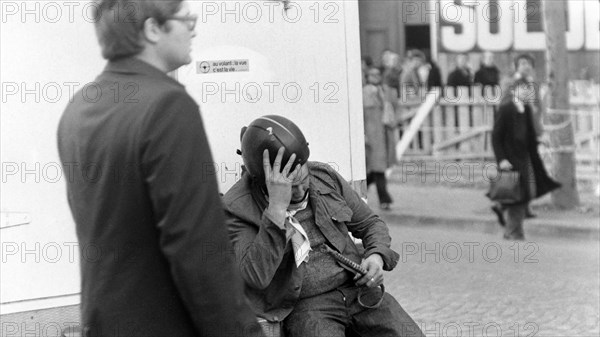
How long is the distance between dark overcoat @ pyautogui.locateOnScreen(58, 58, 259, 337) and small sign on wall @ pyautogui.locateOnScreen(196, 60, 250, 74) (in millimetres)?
1897

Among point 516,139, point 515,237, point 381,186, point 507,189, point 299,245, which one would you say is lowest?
point 515,237

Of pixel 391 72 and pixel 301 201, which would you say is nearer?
pixel 301 201

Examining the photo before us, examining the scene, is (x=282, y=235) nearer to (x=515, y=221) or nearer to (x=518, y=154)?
(x=515, y=221)

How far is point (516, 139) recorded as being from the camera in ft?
33.4

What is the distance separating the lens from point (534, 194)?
34.4ft

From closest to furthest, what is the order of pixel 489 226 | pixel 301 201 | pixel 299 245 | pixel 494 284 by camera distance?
pixel 299 245 < pixel 301 201 < pixel 494 284 < pixel 489 226

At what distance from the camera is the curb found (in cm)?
1002

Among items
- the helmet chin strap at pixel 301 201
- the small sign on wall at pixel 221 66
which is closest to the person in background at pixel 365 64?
the small sign on wall at pixel 221 66

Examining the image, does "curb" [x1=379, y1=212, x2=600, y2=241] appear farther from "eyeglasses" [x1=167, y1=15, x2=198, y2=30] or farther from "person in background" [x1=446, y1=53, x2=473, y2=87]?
"eyeglasses" [x1=167, y1=15, x2=198, y2=30]

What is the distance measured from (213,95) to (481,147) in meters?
7.29

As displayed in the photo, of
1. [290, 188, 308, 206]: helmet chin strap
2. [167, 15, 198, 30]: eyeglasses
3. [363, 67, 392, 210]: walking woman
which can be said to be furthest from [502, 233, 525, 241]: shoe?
[167, 15, 198, 30]: eyeglasses

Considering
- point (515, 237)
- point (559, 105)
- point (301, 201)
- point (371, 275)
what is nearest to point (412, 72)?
point (559, 105)

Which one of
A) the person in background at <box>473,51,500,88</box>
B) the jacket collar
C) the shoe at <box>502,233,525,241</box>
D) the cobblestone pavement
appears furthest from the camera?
the person in background at <box>473,51,500,88</box>

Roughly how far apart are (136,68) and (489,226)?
28.0ft
